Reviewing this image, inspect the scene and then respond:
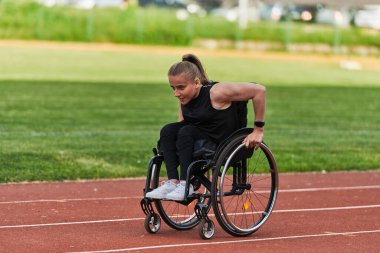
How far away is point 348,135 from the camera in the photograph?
1817cm

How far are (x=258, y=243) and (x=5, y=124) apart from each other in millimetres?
10482

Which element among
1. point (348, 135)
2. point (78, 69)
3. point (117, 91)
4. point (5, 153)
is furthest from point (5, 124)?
point (78, 69)

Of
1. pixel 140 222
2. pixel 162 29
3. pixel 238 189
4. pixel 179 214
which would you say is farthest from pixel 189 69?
pixel 162 29

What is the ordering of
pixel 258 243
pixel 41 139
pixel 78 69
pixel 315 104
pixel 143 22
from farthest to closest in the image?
pixel 143 22 → pixel 78 69 → pixel 315 104 → pixel 41 139 → pixel 258 243

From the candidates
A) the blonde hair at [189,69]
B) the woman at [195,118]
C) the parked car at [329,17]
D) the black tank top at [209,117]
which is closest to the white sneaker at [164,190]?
the woman at [195,118]

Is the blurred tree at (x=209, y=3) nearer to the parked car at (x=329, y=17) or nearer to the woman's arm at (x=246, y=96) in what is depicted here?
the parked car at (x=329, y=17)

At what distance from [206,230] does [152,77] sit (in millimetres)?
25771

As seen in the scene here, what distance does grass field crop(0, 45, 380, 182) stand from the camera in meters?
13.8

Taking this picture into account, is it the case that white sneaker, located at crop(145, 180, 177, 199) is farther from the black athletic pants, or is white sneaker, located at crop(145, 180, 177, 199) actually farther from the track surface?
the track surface

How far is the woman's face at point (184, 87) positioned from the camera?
8047 mm

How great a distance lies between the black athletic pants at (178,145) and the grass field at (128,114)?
4.14 meters

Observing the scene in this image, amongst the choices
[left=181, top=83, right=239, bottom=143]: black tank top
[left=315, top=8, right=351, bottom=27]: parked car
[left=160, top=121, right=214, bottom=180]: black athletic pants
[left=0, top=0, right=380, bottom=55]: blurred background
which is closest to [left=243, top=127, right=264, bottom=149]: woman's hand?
[left=181, top=83, right=239, bottom=143]: black tank top

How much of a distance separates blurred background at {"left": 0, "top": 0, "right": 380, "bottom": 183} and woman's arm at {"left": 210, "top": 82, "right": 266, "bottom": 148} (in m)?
4.43

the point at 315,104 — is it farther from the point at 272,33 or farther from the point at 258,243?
the point at 272,33
